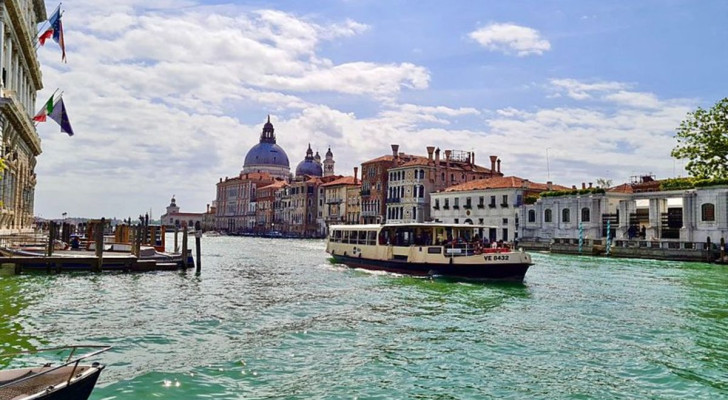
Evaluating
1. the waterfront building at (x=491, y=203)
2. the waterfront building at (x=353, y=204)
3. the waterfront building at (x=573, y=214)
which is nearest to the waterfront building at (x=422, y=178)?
the waterfront building at (x=491, y=203)

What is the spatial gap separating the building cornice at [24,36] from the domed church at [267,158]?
91.4 meters

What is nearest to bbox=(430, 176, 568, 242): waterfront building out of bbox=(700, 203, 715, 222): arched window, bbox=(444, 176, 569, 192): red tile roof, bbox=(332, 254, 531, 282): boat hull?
bbox=(444, 176, 569, 192): red tile roof

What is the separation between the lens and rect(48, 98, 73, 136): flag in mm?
24297

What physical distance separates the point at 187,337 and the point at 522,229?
44954mm

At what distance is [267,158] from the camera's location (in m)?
130

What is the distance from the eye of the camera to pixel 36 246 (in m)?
29.4

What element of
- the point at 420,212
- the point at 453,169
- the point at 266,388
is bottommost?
the point at 266,388

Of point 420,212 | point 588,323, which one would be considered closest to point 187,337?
point 588,323

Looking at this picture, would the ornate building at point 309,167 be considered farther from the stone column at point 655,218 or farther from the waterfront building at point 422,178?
the stone column at point 655,218

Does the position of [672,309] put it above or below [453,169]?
below

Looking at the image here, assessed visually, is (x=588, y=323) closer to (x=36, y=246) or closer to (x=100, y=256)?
(x=100, y=256)

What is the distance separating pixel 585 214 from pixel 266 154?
91.8 meters

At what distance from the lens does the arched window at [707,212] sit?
38.6 metres

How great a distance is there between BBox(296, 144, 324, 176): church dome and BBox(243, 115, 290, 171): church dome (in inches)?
355
